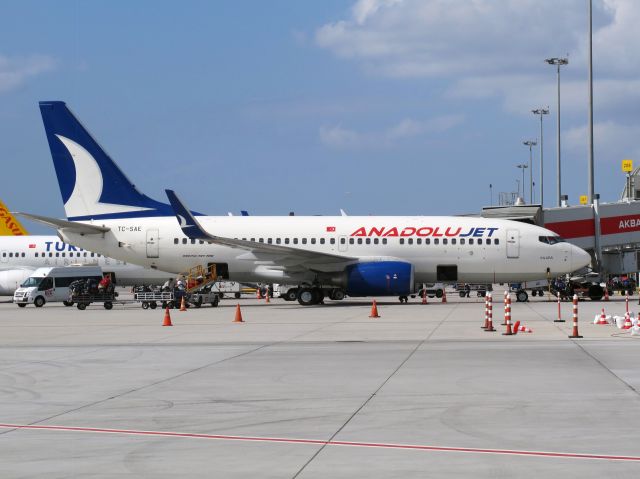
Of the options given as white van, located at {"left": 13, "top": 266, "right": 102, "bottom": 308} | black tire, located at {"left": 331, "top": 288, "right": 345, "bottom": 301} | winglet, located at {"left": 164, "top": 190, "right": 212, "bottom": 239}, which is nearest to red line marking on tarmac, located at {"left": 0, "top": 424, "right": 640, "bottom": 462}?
winglet, located at {"left": 164, "top": 190, "right": 212, "bottom": 239}

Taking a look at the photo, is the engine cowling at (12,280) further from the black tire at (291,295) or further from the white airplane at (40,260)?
the black tire at (291,295)

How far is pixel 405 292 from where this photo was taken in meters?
44.4

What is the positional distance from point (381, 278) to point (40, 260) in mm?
27331

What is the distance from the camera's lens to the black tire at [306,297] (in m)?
45.4

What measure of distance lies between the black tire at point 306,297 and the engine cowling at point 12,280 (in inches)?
834

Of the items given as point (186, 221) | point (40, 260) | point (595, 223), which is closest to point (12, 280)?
point (40, 260)

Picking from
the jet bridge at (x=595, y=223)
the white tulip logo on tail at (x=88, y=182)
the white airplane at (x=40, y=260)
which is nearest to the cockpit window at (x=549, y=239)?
the jet bridge at (x=595, y=223)

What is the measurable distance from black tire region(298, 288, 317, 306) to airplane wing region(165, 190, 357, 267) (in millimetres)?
1233

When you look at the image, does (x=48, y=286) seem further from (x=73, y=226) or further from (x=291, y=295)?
(x=291, y=295)

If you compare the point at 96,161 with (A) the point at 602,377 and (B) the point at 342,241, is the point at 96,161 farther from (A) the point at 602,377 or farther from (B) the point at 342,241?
(A) the point at 602,377

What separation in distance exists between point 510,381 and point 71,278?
134 ft

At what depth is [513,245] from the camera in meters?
45.0

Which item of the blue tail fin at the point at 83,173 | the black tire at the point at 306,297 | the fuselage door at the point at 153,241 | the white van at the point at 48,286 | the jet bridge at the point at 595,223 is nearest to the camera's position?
the black tire at the point at 306,297

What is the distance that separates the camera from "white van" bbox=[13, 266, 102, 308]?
50.8 metres
